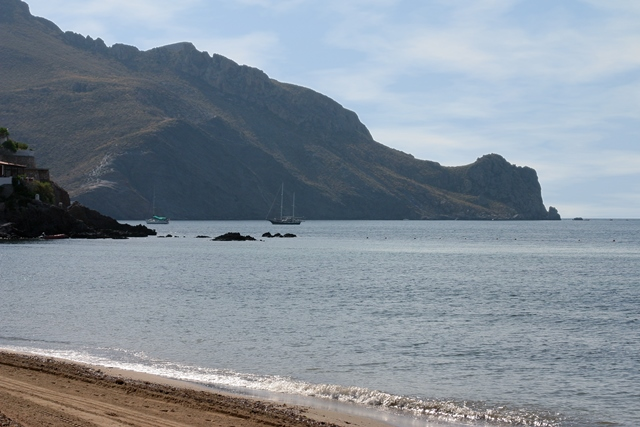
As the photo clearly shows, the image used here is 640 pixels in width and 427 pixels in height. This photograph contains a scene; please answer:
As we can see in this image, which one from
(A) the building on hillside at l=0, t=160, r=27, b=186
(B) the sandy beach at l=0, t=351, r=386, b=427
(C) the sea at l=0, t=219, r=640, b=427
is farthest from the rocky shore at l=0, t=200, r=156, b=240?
(B) the sandy beach at l=0, t=351, r=386, b=427

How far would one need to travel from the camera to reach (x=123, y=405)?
15.1m

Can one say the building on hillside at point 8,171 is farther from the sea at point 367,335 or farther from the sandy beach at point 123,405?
the sandy beach at point 123,405

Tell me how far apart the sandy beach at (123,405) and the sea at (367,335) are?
1.58 meters

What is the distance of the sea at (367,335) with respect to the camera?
61.0 feet

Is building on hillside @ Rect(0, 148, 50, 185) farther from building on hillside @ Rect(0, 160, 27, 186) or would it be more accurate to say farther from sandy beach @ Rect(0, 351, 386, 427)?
sandy beach @ Rect(0, 351, 386, 427)

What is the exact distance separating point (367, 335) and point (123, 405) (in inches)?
553

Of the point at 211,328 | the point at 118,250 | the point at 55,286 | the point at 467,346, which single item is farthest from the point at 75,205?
the point at 467,346

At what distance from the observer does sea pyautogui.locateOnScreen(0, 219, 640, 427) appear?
18.6m

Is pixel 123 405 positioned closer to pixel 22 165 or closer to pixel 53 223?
pixel 53 223

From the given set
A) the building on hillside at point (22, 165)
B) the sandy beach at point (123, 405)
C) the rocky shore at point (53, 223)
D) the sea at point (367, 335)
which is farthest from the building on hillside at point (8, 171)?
the sandy beach at point (123, 405)

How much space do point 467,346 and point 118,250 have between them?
68.4m

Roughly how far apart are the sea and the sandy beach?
5.19 ft

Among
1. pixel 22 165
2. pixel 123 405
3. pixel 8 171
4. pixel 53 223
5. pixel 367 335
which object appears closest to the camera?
pixel 123 405

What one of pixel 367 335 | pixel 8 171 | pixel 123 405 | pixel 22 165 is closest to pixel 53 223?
pixel 8 171
